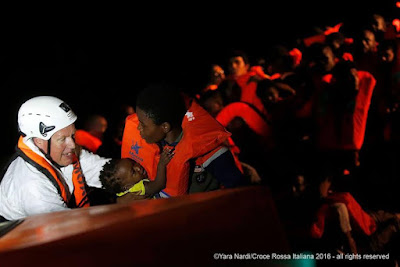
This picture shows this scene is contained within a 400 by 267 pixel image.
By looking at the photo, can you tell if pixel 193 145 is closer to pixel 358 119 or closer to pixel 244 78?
pixel 358 119

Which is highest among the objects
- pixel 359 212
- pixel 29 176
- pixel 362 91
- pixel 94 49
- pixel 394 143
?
pixel 94 49

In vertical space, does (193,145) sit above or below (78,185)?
above

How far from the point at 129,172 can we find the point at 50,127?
0.67m

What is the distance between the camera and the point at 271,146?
228 inches

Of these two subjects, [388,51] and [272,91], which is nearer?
[388,51]

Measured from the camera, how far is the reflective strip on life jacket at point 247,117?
18.8 feet

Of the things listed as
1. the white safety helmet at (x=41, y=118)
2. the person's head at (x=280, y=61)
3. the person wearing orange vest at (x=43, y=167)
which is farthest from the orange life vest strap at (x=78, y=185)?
the person's head at (x=280, y=61)

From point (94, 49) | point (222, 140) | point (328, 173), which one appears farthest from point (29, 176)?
point (94, 49)

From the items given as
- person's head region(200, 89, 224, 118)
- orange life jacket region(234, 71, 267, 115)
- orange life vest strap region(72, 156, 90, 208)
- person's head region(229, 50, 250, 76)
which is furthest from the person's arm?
person's head region(229, 50, 250, 76)

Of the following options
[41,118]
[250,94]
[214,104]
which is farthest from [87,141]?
[41,118]

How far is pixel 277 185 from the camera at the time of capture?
5.74 m

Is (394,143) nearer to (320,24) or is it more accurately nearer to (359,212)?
(359,212)

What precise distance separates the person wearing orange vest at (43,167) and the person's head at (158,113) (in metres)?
0.52

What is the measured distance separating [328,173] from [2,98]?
316 inches
